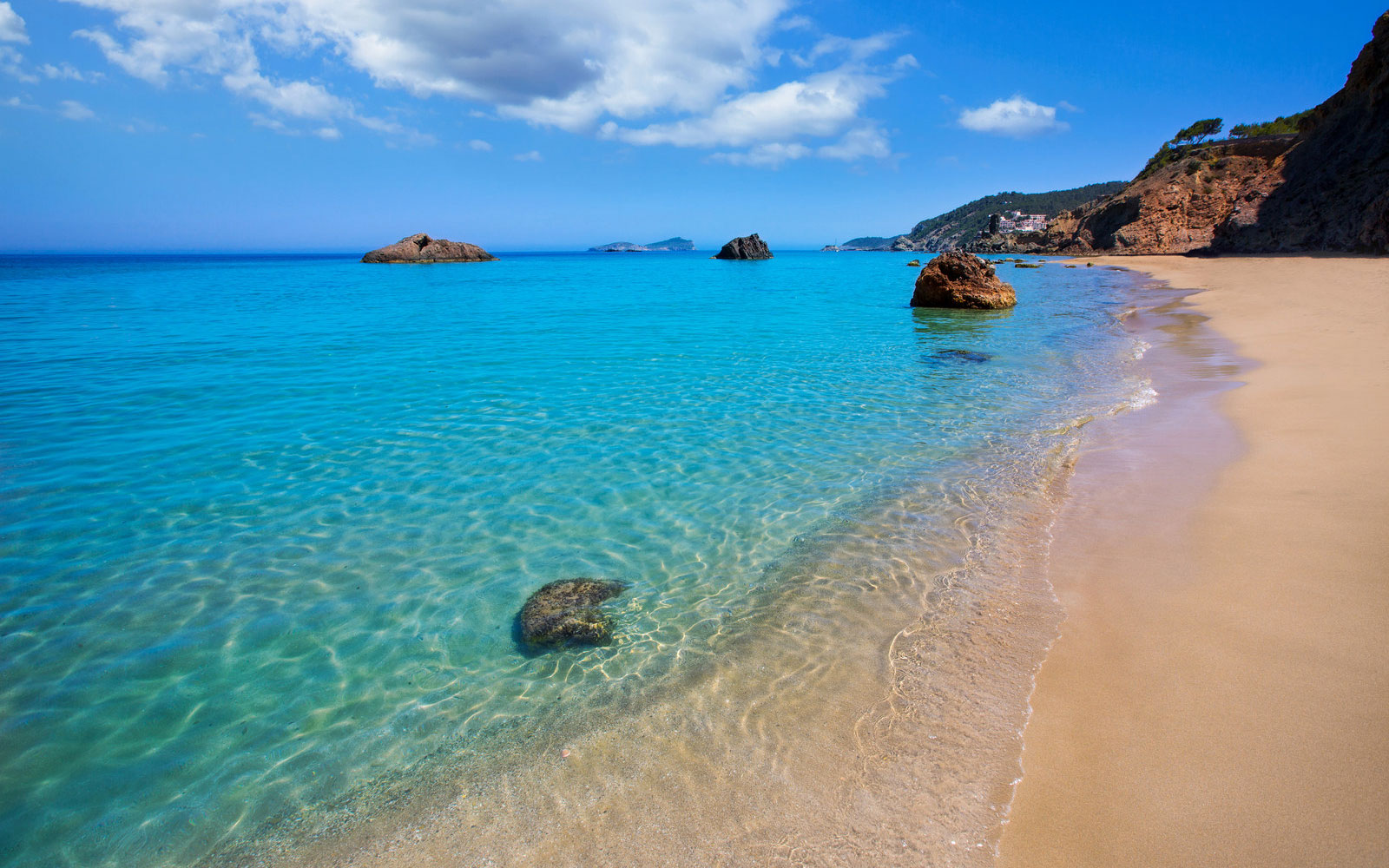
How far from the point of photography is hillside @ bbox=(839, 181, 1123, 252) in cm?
14750

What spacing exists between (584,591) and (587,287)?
38.1 metres

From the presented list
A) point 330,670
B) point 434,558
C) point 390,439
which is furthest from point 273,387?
point 330,670

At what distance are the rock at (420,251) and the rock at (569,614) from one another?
75129mm

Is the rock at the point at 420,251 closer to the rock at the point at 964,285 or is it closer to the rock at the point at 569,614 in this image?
the rock at the point at 964,285

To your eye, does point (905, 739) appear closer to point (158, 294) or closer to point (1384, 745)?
point (1384, 745)

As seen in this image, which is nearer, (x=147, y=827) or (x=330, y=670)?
(x=147, y=827)

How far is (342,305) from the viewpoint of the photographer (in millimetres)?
26906

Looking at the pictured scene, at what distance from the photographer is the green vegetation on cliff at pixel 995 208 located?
147 metres

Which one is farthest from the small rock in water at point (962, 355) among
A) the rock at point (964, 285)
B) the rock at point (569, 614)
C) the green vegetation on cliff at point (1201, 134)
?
the green vegetation on cliff at point (1201, 134)

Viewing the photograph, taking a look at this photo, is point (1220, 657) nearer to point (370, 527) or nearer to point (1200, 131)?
point (370, 527)

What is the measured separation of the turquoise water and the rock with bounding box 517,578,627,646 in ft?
0.47

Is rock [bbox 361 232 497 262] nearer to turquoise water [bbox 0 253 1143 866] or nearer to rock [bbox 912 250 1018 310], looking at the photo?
turquoise water [bbox 0 253 1143 866]

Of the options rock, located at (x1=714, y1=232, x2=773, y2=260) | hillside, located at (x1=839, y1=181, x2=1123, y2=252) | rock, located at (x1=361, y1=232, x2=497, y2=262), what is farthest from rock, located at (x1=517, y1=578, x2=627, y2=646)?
hillside, located at (x1=839, y1=181, x2=1123, y2=252)

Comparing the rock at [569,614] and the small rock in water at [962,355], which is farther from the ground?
the small rock in water at [962,355]
